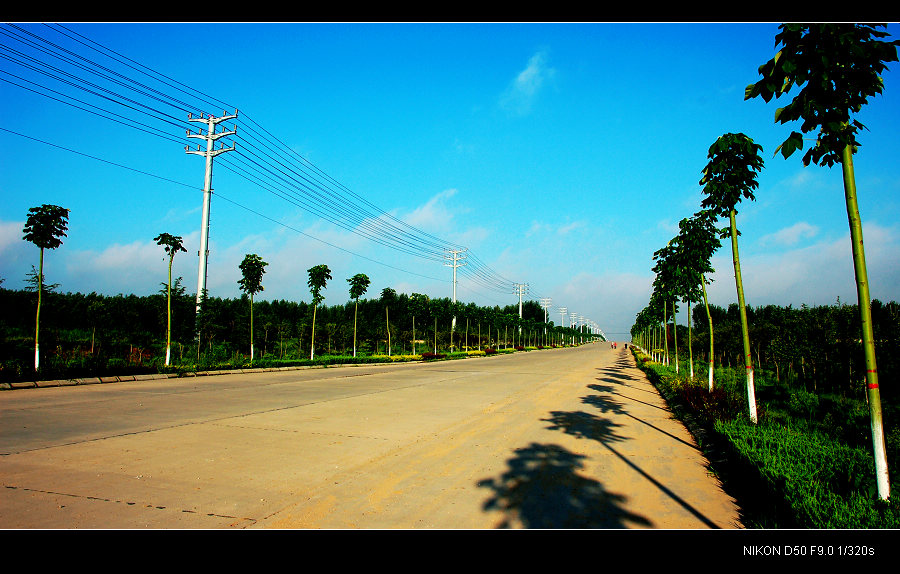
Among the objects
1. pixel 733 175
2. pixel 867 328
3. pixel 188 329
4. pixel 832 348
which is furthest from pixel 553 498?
pixel 188 329

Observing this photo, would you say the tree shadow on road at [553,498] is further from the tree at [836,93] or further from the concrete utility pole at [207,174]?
the concrete utility pole at [207,174]

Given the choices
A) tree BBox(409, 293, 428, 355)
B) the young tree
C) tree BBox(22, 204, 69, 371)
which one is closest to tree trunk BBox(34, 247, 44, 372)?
tree BBox(22, 204, 69, 371)

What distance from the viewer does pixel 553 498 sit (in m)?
4.97

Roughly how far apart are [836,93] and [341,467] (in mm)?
6695

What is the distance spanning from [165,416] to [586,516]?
341 inches

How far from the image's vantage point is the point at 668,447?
25.6ft

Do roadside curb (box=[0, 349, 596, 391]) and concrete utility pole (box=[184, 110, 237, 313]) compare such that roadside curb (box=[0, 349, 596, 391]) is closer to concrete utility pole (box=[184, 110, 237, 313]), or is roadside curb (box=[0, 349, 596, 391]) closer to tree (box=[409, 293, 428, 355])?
concrete utility pole (box=[184, 110, 237, 313])

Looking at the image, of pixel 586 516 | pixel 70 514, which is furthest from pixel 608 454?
pixel 70 514

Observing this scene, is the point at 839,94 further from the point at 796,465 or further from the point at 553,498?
the point at 553,498
